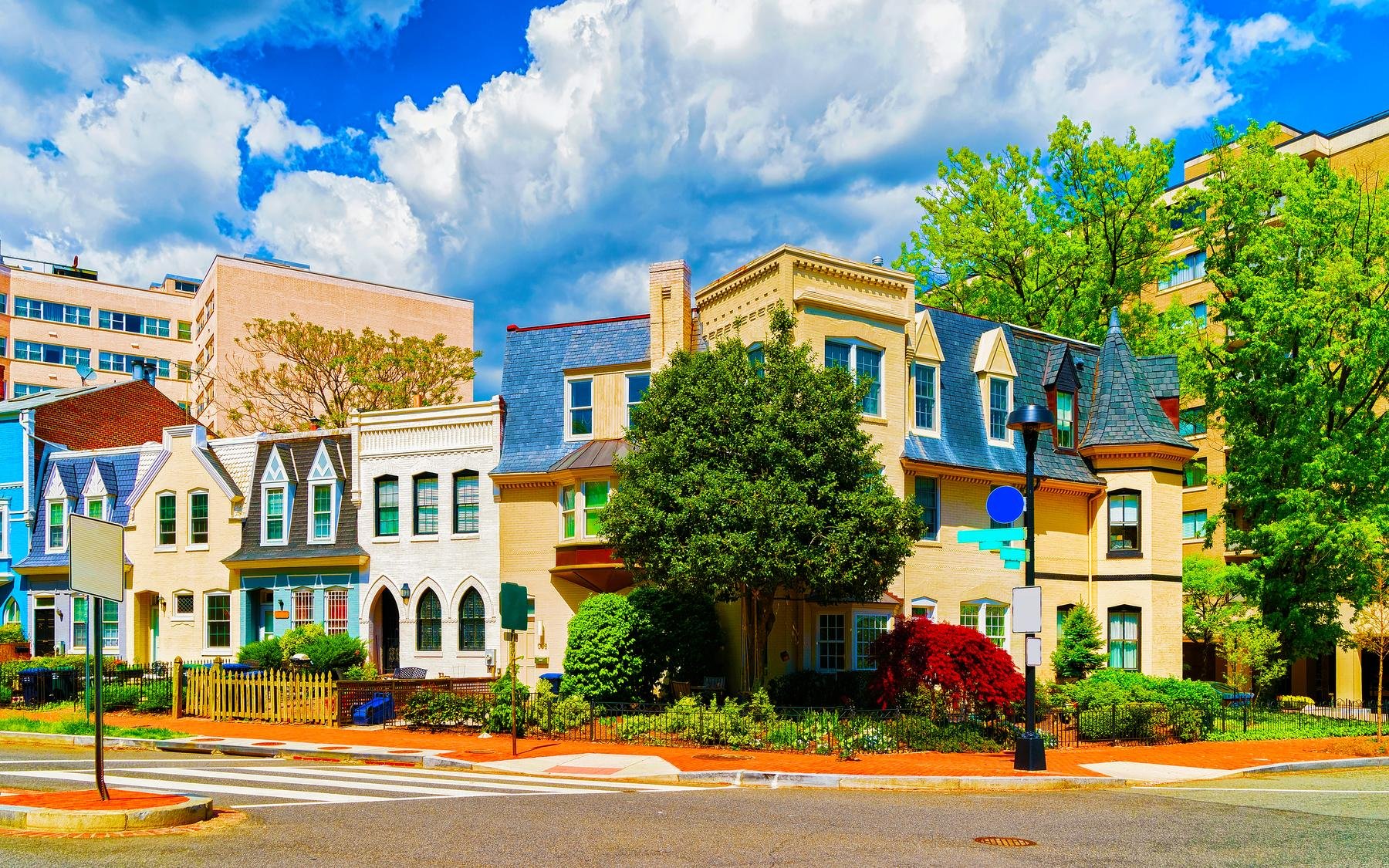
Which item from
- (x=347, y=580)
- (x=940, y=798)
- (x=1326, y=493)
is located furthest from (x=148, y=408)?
(x=1326, y=493)

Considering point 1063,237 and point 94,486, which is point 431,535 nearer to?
point 94,486

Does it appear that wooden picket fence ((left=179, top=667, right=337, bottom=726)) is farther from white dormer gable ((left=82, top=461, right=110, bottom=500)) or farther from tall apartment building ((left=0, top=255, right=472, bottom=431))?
tall apartment building ((left=0, top=255, right=472, bottom=431))

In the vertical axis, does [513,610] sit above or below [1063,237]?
below

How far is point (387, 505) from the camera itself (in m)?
33.6

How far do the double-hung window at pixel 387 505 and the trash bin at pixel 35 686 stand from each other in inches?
360

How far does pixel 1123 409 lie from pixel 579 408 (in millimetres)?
15403

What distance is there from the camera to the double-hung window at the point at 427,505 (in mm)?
32781

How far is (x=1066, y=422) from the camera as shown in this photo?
32812 mm

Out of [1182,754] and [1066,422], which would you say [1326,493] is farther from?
[1182,754]

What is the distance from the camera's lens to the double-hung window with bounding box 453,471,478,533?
32.3 metres

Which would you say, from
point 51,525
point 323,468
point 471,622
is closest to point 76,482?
point 51,525

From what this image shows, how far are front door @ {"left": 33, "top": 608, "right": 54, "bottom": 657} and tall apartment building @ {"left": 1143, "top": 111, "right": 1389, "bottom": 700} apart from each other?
125ft

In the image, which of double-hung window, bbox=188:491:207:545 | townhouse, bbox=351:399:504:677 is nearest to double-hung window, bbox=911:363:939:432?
townhouse, bbox=351:399:504:677

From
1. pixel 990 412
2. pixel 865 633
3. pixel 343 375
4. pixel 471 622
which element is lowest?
pixel 471 622
